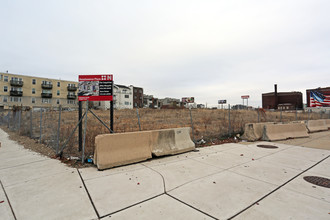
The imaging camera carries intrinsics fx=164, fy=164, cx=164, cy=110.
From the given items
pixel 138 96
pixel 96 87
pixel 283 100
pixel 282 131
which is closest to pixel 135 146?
pixel 96 87

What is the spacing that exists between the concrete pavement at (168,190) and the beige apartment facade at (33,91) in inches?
1725

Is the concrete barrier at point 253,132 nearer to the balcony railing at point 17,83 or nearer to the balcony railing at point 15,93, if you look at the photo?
the balcony railing at point 15,93

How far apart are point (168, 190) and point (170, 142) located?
304 cm

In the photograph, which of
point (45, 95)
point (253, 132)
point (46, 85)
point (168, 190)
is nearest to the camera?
point (168, 190)

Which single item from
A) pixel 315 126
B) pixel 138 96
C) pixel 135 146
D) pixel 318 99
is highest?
pixel 138 96

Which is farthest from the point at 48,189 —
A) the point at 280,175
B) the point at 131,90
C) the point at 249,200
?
the point at 131,90

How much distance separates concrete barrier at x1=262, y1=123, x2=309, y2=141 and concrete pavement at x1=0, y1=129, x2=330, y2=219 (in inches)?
160

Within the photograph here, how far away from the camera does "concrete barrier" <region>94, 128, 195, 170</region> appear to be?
4.80m

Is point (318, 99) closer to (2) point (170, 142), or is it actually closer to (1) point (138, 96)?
(1) point (138, 96)

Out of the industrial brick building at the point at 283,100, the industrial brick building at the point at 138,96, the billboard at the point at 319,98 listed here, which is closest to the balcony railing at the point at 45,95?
the industrial brick building at the point at 138,96

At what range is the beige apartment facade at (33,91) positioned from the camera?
4575 cm

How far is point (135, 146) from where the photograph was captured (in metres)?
5.44

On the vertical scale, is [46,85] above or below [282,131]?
above

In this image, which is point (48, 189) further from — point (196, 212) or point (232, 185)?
point (232, 185)
